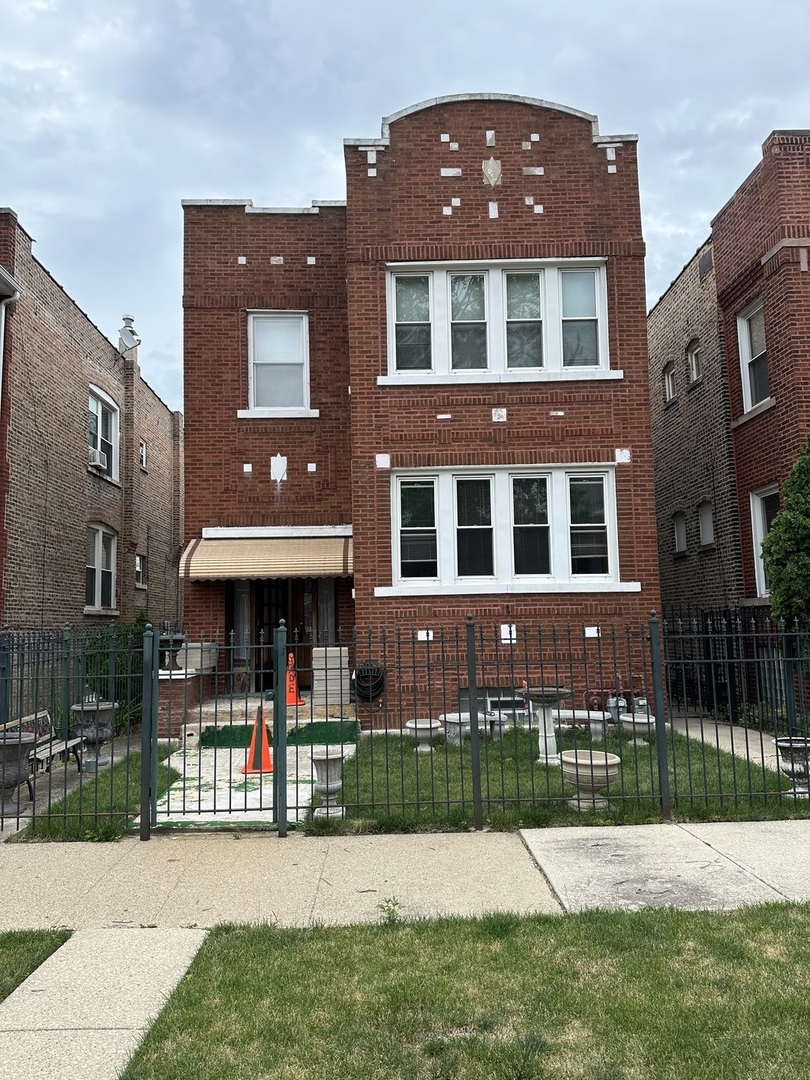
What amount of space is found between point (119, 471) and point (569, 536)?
38.8 feet

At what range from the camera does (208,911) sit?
574cm

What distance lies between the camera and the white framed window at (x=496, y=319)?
1373cm

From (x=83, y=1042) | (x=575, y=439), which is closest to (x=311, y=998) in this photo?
(x=83, y=1042)

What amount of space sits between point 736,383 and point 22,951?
1394 cm

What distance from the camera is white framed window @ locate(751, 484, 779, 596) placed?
562 inches

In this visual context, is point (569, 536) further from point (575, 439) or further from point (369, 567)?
point (369, 567)

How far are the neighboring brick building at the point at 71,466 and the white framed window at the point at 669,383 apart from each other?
1259cm

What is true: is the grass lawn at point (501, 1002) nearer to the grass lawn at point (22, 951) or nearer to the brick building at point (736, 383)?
the grass lawn at point (22, 951)

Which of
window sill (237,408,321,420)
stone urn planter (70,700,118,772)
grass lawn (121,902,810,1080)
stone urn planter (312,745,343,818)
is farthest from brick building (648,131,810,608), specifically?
stone urn planter (70,700,118,772)

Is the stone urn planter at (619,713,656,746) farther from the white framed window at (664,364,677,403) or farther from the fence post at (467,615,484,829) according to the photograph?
the white framed window at (664,364,677,403)

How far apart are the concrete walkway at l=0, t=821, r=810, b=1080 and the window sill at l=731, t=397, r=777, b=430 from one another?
8.10m

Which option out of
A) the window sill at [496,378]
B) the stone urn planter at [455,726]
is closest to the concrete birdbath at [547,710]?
the stone urn planter at [455,726]

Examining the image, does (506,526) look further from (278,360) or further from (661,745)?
(661,745)

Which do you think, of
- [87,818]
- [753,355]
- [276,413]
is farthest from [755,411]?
[87,818]
